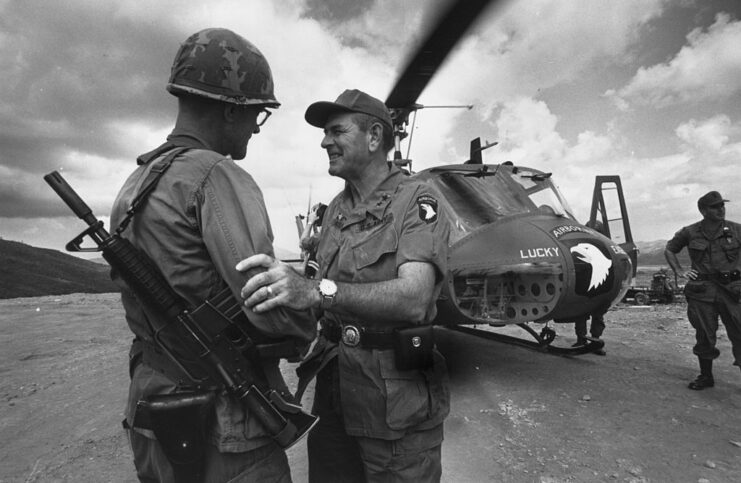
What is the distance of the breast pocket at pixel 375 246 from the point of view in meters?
1.96

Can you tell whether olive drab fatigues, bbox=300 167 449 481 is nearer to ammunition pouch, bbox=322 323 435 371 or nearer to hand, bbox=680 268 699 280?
ammunition pouch, bbox=322 323 435 371

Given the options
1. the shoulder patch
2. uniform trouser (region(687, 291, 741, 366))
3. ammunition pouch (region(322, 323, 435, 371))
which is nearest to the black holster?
ammunition pouch (region(322, 323, 435, 371))

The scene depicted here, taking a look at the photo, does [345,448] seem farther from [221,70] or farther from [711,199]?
[711,199]

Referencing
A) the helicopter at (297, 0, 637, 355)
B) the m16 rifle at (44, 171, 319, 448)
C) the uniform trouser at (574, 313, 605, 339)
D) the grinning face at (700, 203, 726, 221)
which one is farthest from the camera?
the uniform trouser at (574, 313, 605, 339)

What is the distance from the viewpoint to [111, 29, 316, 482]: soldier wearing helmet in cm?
139

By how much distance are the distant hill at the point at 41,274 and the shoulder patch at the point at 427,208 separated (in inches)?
525

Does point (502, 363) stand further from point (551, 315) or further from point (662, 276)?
point (662, 276)

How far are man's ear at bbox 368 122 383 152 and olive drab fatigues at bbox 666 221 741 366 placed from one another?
486 cm

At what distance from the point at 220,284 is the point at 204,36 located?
3.22ft

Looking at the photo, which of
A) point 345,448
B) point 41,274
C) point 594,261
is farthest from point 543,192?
point 41,274

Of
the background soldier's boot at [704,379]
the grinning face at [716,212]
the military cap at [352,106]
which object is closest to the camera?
the military cap at [352,106]

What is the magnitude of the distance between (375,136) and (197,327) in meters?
1.39

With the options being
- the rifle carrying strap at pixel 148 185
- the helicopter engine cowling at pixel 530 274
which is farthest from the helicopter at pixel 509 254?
the rifle carrying strap at pixel 148 185

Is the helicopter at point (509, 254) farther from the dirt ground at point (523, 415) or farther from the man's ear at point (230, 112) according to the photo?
the man's ear at point (230, 112)
